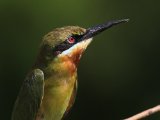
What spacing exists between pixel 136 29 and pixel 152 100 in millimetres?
780

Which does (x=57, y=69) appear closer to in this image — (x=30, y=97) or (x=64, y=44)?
(x=64, y=44)

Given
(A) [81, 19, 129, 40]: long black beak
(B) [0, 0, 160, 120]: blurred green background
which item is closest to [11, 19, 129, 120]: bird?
(A) [81, 19, 129, 40]: long black beak

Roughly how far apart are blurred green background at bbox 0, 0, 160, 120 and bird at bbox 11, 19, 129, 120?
3.18 m

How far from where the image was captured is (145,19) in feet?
28.2

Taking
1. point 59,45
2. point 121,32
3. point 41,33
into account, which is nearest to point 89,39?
point 59,45

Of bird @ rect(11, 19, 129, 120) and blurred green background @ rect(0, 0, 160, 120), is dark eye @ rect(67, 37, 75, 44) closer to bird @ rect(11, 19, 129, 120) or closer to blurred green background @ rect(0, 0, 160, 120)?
bird @ rect(11, 19, 129, 120)

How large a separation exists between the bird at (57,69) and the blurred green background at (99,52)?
125 inches

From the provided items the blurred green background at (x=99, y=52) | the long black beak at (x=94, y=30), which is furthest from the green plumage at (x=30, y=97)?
the blurred green background at (x=99, y=52)

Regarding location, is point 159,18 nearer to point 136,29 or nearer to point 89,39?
point 136,29

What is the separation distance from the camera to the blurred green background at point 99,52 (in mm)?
8078

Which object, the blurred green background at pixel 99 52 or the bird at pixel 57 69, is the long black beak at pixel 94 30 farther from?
the blurred green background at pixel 99 52

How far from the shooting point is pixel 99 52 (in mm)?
8250

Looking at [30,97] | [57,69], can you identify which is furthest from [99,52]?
[57,69]

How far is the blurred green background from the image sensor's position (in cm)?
808
